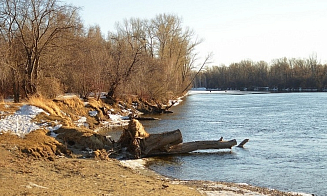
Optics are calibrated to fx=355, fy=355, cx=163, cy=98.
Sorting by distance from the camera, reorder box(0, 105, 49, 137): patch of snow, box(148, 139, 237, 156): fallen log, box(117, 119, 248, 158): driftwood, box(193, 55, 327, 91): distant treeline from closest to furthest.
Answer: box(0, 105, 49, 137): patch of snow
box(117, 119, 248, 158): driftwood
box(148, 139, 237, 156): fallen log
box(193, 55, 327, 91): distant treeline

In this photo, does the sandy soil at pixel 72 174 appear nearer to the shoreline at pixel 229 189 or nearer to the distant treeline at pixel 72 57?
the shoreline at pixel 229 189

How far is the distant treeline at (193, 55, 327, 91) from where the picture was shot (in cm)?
11512

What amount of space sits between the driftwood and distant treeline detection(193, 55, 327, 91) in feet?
269

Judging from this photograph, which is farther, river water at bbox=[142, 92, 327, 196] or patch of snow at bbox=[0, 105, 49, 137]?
patch of snow at bbox=[0, 105, 49, 137]

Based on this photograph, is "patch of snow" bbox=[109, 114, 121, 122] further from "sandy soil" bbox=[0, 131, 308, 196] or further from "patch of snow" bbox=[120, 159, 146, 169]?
"sandy soil" bbox=[0, 131, 308, 196]

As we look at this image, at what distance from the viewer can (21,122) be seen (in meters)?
17.9

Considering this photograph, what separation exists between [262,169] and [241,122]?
18.0 metres

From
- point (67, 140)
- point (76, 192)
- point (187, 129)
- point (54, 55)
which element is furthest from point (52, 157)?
point (54, 55)

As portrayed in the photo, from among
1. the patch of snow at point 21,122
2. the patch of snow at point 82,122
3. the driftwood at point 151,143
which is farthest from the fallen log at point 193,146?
the patch of snow at point 82,122

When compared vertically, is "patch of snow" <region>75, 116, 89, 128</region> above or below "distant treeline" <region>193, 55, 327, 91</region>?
below

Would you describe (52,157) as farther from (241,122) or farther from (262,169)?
(241,122)

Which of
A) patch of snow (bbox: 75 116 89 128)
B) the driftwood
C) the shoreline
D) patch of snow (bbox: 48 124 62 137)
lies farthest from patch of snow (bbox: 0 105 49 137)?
patch of snow (bbox: 75 116 89 128)

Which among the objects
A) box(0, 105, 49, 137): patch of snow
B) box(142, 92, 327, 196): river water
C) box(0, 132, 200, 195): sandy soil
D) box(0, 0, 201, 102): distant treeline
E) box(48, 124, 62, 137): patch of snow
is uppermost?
box(0, 0, 201, 102): distant treeline

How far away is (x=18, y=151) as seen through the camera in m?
14.1
